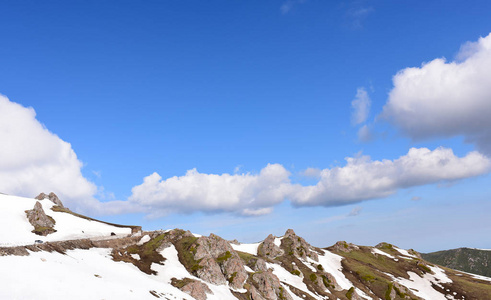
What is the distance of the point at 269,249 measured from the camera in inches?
5044

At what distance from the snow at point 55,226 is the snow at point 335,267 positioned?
3184 inches

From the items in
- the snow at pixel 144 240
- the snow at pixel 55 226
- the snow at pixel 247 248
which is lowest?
the snow at pixel 247 248

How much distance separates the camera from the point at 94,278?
157 feet

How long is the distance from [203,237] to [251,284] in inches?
827

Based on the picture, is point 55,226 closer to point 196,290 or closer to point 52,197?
point 52,197

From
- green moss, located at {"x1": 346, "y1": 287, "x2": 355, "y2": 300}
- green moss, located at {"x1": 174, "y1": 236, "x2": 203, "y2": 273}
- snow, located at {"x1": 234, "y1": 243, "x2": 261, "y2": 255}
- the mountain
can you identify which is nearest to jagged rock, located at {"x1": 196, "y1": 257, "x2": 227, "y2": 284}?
the mountain

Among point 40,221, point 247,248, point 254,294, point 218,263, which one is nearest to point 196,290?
point 254,294

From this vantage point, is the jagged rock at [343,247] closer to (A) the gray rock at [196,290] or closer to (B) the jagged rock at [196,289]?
(B) the jagged rock at [196,289]

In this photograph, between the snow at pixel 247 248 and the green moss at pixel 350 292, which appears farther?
the snow at pixel 247 248

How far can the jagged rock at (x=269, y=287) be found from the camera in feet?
263

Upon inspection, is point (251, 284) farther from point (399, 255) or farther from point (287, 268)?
point (399, 255)

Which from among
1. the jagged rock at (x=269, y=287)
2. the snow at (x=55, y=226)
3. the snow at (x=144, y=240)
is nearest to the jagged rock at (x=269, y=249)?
the jagged rock at (x=269, y=287)

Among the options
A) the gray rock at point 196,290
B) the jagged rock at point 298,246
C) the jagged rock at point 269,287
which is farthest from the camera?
the jagged rock at point 298,246

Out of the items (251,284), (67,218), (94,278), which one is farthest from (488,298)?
(67,218)
